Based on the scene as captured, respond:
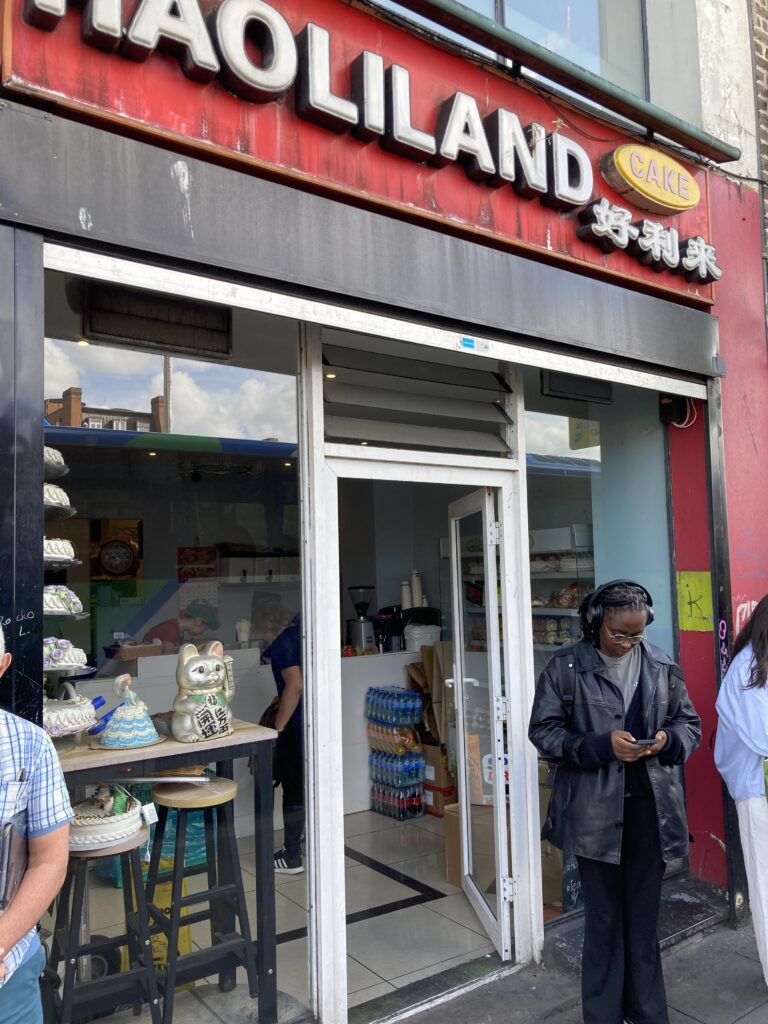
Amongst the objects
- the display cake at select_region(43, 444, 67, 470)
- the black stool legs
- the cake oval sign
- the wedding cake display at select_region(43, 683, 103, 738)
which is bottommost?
the black stool legs

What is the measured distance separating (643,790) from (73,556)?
2275mm

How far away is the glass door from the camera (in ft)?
13.1

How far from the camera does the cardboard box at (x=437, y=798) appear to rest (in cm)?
606

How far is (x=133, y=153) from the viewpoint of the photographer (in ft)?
8.45

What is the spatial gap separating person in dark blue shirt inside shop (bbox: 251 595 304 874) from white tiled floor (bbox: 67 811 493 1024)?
0.13 m

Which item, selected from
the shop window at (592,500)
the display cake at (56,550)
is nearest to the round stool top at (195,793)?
the display cake at (56,550)

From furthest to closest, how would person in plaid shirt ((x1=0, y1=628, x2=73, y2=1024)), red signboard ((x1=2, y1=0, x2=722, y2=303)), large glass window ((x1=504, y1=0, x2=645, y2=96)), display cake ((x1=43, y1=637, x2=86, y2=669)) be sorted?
large glass window ((x1=504, y1=0, x2=645, y2=96))
display cake ((x1=43, y1=637, x2=86, y2=669))
red signboard ((x1=2, y1=0, x2=722, y2=303))
person in plaid shirt ((x1=0, y1=628, x2=73, y2=1024))

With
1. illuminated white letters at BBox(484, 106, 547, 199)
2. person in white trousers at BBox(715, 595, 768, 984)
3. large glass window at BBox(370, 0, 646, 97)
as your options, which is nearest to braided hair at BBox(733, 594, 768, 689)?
person in white trousers at BBox(715, 595, 768, 984)

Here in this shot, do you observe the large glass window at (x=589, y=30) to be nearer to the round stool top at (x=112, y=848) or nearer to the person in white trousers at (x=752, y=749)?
the person in white trousers at (x=752, y=749)

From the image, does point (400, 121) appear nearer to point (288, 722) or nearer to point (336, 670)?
point (336, 670)

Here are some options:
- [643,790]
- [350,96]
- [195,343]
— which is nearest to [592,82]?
[350,96]

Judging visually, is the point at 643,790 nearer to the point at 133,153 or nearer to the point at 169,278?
the point at 169,278

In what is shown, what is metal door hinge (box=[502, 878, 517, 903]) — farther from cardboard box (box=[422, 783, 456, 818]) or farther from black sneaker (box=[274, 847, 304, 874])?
cardboard box (box=[422, 783, 456, 818])

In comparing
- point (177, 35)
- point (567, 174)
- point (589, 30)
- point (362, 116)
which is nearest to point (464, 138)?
point (362, 116)
